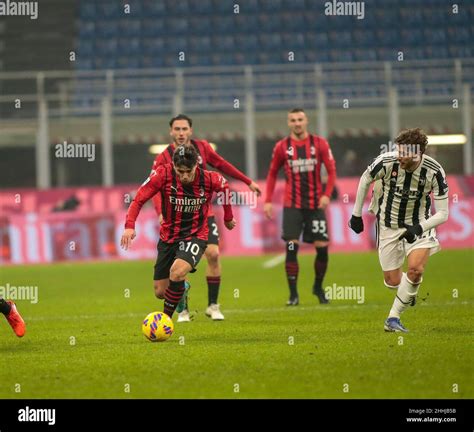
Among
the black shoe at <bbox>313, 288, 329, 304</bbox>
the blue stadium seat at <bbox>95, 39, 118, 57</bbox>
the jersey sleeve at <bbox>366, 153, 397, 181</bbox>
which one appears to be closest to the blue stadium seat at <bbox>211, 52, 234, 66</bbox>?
the blue stadium seat at <bbox>95, 39, 118, 57</bbox>

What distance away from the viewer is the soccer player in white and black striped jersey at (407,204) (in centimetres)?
888

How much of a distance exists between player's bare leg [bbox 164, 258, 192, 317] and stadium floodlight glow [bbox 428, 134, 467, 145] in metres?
15.8

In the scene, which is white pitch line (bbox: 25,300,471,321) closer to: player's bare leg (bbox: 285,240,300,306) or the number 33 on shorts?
player's bare leg (bbox: 285,240,300,306)

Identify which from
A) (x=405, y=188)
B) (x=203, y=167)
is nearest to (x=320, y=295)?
(x=203, y=167)

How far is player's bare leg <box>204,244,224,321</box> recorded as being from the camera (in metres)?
10.7

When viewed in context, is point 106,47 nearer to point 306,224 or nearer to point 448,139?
point 448,139

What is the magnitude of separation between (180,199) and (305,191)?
3.62 m

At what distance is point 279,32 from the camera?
2692 centimetres

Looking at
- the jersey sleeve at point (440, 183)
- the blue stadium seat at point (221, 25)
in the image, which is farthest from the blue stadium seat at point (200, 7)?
the jersey sleeve at point (440, 183)

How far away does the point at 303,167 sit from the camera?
499 inches

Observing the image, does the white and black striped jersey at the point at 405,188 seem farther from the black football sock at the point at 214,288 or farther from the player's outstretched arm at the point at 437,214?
the black football sock at the point at 214,288
